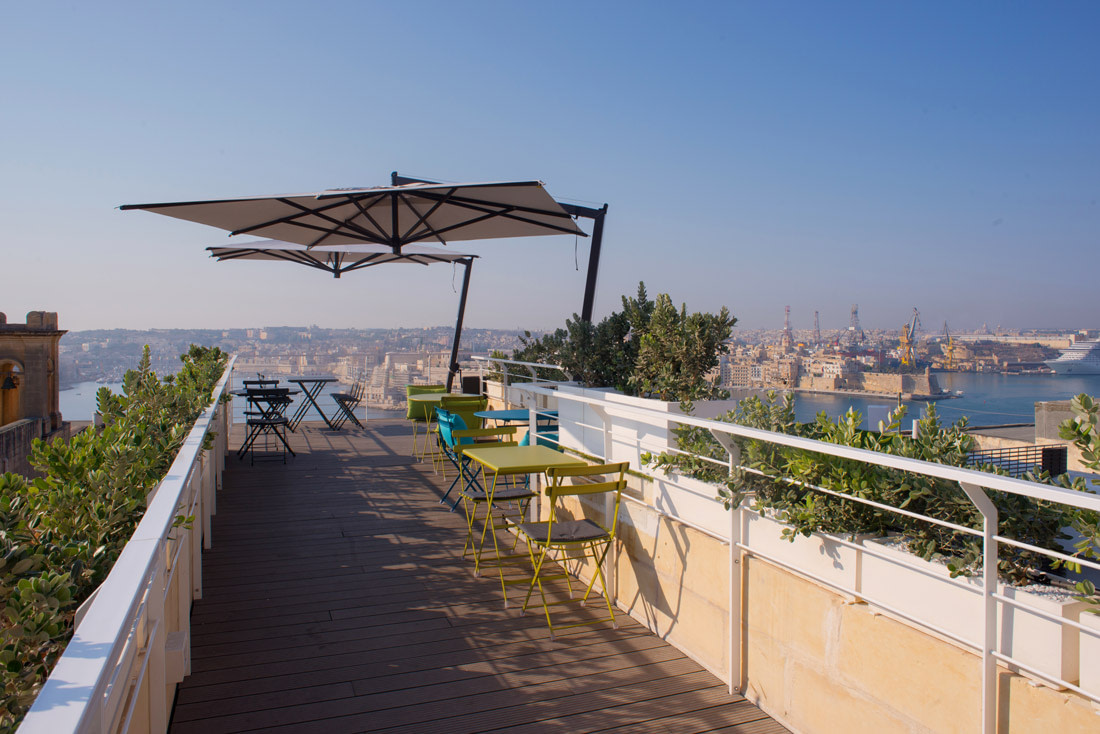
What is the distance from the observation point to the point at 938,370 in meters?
15.3

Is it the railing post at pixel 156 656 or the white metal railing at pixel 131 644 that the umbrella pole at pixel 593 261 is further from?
the railing post at pixel 156 656

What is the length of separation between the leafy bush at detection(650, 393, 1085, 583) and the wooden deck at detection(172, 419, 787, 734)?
0.89 metres

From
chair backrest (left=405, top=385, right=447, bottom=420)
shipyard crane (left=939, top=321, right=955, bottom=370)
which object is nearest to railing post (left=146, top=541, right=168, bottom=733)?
chair backrest (left=405, top=385, right=447, bottom=420)

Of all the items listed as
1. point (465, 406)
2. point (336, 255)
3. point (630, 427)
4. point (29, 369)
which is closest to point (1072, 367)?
point (465, 406)

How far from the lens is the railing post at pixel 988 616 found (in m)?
1.82

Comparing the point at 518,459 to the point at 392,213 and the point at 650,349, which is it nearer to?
the point at 650,349

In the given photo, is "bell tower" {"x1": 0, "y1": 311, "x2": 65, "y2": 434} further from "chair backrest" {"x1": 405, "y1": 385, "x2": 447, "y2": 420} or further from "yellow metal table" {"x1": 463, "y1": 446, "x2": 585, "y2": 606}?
"yellow metal table" {"x1": 463, "y1": 446, "x2": 585, "y2": 606}

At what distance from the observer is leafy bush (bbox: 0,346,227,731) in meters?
1.19

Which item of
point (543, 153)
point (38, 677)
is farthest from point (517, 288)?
point (38, 677)

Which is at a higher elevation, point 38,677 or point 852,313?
point 852,313

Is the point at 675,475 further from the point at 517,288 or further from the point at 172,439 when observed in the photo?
the point at 517,288

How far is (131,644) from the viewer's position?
1362 millimetres

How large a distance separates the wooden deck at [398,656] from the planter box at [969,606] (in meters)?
0.85

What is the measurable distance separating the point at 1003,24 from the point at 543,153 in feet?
51.3
